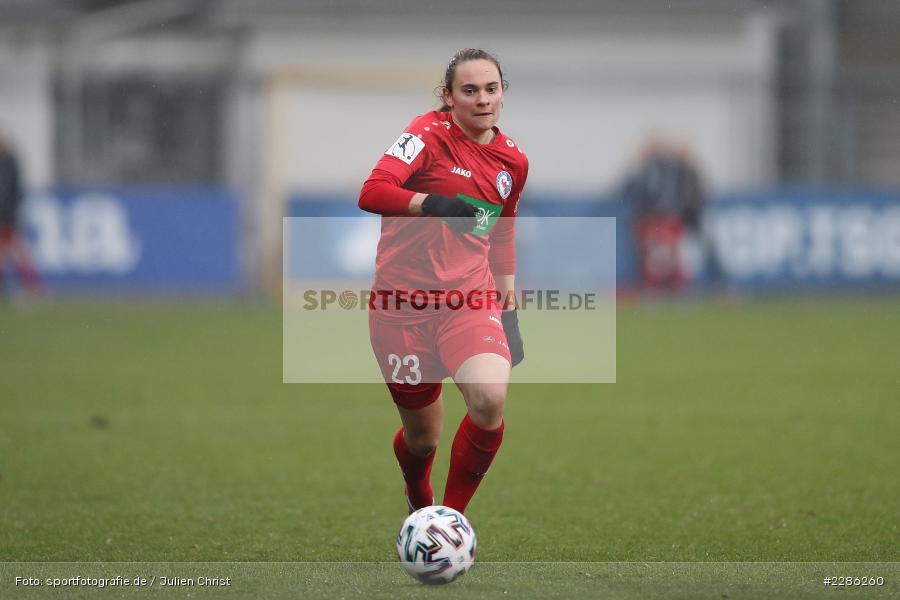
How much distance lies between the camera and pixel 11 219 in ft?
60.6

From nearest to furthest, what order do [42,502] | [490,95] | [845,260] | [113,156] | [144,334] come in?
[490,95]
[42,502]
[144,334]
[845,260]
[113,156]

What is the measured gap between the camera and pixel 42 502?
693 cm

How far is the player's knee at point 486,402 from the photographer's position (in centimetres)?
525

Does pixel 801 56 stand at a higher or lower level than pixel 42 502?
higher

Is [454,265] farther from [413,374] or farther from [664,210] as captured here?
[664,210]

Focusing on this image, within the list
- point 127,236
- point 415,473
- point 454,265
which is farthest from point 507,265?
point 127,236

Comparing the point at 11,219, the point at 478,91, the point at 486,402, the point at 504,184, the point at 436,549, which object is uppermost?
the point at 478,91

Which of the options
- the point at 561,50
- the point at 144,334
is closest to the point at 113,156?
the point at 561,50

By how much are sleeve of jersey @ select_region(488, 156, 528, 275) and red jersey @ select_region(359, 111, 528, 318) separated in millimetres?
83

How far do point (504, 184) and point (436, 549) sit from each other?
4.95 feet

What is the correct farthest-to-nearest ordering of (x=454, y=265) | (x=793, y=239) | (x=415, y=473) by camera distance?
1. (x=793, y=239)
2. (x=415, y=473)
3. (x=454, y=265)

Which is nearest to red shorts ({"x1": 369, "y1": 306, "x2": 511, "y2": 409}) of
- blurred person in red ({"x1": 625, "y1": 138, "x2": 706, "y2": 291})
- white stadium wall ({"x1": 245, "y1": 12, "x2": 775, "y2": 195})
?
blurred person in red ({"x1": 625, "y1": 138, "x2": 706, "y2": 291})

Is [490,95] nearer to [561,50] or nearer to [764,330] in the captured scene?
[764,330]

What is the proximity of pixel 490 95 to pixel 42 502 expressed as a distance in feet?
10.5
